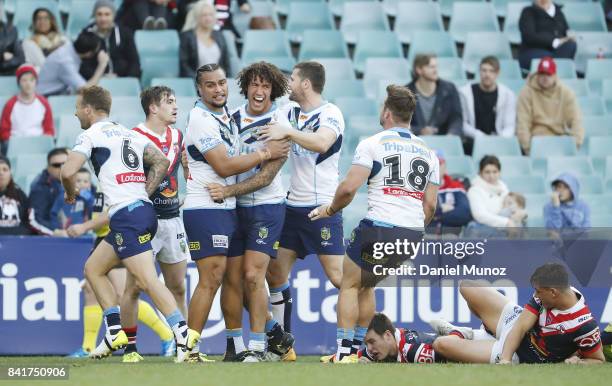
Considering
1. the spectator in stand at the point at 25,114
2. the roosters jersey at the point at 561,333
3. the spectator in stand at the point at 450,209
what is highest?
the spectator in stand at the point at 25,114

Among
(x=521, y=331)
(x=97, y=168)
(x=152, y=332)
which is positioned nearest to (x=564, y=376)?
(x=521, y=331)

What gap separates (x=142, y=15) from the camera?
17.3 meters

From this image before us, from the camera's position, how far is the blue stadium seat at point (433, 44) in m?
17.7

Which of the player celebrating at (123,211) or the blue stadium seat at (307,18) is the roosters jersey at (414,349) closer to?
the player celebrating at (123,211)

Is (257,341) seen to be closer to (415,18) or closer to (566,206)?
(566,206)

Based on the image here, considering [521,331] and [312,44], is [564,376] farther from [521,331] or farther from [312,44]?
[312,44]

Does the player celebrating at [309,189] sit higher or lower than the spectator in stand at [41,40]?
lower

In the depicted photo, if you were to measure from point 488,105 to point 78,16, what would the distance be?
5226 mm

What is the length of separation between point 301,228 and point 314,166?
0.50m

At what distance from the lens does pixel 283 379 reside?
30.6 feet

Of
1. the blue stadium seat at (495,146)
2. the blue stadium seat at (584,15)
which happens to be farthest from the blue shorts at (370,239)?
the blue stadium seat at (584,15)

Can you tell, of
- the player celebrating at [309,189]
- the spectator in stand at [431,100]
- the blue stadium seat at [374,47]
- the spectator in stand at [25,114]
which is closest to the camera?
the player celebrating at [309,189]

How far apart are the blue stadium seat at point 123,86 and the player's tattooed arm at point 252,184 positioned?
19.4 ft

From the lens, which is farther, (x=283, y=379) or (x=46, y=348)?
(x=46, y=348)
